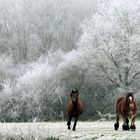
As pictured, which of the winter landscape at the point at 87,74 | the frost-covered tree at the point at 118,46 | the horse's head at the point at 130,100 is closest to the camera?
the horse's head at the point at 130,100

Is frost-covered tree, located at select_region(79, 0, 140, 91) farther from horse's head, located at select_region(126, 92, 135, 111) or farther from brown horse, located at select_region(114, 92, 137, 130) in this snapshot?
horse's head, located at select_region(126, 92, 135, 111)

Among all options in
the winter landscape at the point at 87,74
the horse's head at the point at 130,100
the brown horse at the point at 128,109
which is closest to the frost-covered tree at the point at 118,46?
the winter landscape at the point at 87,74

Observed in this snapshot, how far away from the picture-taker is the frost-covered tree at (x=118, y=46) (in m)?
57.7

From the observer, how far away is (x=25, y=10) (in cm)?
7394

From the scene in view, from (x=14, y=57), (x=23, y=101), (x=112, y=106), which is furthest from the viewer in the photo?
(x=14, y=57)

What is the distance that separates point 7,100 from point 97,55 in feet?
34.7

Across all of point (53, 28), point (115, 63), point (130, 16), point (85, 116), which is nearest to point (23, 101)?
point (85, 116)

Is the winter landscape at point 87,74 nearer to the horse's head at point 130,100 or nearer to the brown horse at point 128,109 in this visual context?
the brown horse at point 128,109

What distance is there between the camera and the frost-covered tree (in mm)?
57656

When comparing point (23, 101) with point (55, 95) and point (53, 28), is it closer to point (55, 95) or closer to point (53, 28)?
point (55, 95)

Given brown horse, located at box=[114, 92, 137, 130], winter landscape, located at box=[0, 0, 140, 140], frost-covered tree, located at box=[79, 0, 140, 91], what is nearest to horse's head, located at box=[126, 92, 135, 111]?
brown horse, located at box=[114, 92, 137, 130]

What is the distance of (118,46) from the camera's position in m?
57.9

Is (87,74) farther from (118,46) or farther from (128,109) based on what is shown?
(128,109)

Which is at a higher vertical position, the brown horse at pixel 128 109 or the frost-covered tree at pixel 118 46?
the frost-covered tree at pixel 118 46
